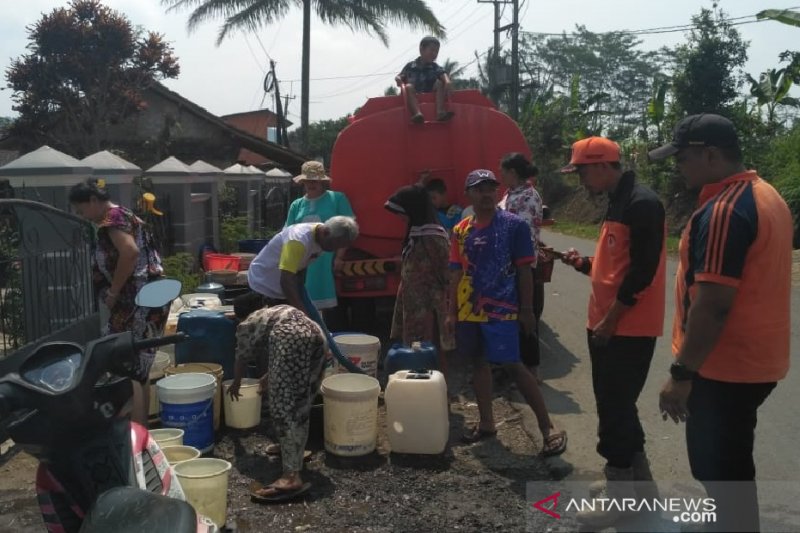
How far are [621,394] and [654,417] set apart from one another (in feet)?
6.28

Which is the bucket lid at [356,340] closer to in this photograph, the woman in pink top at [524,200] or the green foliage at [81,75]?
the woman in pink top at [524,200]

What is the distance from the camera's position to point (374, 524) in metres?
3.63

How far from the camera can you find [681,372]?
Answer: 2750mm

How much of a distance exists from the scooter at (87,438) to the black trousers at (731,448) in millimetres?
1929

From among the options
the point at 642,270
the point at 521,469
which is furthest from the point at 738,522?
the point at 521,469

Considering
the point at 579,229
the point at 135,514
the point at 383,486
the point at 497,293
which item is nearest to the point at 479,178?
the point at 497,293

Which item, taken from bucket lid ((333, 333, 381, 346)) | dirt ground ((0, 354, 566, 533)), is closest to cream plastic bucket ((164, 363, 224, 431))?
dirt ground ((0, 354, 566, 533))

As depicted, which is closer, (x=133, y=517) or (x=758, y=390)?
(x=133, y=517)

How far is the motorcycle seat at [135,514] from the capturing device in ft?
6.35

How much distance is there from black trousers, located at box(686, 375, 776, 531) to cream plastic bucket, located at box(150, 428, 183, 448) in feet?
8.79

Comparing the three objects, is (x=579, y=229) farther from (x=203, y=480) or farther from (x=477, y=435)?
(x=203, y=480)

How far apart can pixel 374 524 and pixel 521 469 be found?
1.08 meters

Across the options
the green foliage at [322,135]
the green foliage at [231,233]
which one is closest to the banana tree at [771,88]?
the green foliage at [231,233]

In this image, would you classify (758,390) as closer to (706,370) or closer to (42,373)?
(706,370)
